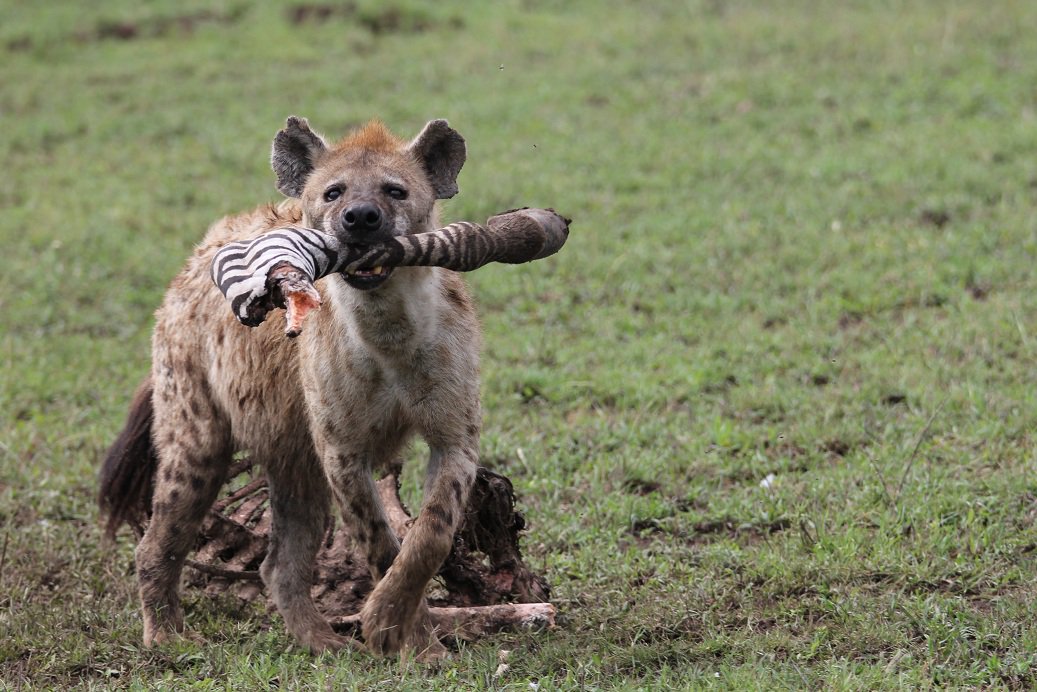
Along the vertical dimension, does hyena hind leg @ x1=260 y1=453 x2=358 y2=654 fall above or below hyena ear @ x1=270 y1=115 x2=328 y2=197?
below

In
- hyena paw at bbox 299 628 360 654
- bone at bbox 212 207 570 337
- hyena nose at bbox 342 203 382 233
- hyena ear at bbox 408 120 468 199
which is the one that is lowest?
hyena paw at bbox 299 628 360 654

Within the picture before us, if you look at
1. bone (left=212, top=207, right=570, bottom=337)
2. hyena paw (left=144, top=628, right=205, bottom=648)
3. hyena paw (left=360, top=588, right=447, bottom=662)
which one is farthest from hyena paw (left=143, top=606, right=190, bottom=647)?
bone (left=212, top=207, right=570, bottom=337)

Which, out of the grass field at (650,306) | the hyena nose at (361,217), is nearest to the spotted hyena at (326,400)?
the hyena nose at (361,217)

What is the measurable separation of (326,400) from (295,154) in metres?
0.82

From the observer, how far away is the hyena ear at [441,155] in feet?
15.3

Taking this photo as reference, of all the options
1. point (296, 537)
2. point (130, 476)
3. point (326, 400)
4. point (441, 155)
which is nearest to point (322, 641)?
point (296, 537)

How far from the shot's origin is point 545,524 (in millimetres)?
5605

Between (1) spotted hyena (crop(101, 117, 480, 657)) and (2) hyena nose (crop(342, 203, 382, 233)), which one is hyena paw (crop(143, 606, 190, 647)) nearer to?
(1) spotted hyena (crop(101, 117, 480, 657))

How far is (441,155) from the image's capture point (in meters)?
4.71

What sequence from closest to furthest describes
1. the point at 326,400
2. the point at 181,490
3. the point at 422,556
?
the point at 422,556 < the point at 326,400 < the point at 181,490

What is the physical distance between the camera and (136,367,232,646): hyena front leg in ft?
16.8

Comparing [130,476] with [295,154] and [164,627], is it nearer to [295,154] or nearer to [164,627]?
[164,627]

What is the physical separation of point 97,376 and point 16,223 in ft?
8.24

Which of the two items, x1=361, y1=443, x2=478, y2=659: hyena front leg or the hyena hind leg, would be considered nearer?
x1=361, y1=443, x2=478, y2=659: hyena front leg
